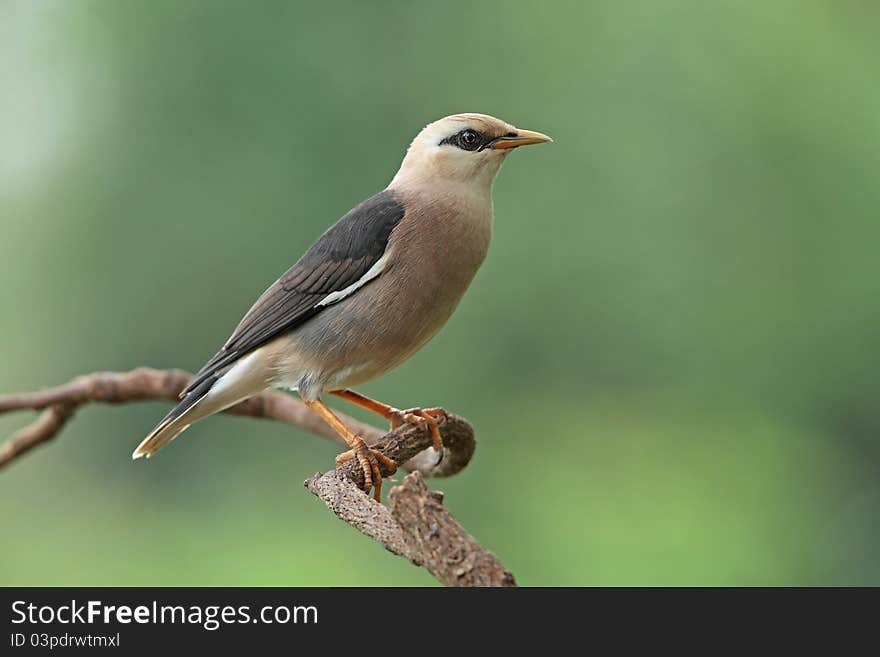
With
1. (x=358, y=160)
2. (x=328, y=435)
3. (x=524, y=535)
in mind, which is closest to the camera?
(x=328, y=435)

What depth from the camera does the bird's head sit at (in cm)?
188

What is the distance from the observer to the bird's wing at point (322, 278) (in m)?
1.80

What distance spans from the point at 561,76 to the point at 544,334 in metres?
1.06

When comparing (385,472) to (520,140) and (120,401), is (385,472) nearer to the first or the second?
(520,140)

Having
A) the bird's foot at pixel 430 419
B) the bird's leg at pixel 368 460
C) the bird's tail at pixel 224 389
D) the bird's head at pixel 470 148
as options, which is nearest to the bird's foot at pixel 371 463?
the bird's leg at pixel 368 460

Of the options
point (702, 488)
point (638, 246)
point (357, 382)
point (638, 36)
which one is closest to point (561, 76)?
point (638, 36)

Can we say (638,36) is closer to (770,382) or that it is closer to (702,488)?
(770,382)

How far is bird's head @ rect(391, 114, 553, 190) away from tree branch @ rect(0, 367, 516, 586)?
0.46 meters

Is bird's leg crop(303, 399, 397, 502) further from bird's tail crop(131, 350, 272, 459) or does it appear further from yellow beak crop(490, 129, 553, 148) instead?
yellow beak crop(490, 129, 553, 148)

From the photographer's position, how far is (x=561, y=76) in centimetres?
408

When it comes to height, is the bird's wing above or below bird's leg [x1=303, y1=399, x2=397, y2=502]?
above

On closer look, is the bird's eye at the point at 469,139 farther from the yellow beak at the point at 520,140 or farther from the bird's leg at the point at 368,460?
the bird's leg at the point at 368,460

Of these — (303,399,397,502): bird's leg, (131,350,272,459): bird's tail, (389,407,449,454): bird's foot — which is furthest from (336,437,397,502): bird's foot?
(131,350,272,459): bird's tail

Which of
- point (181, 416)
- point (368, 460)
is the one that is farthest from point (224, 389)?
point (368, 460)
